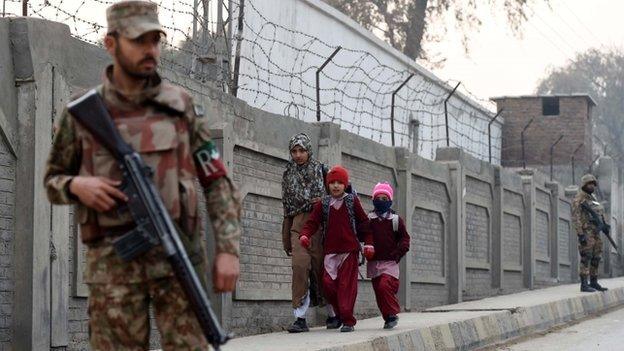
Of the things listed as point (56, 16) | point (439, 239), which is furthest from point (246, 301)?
point (439, 239)

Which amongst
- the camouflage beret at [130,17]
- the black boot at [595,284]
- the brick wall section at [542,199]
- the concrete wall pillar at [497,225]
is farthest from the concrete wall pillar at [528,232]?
the camouflage beret at [130,17]

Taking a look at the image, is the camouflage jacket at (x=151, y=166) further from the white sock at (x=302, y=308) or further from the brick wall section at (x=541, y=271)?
the brick wall section at (x=541, y=271)

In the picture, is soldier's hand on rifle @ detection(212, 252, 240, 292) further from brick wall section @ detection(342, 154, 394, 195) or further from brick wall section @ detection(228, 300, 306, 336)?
brick wall section @ detection(342, 154, 394, 195)

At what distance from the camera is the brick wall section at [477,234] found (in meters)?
19.3

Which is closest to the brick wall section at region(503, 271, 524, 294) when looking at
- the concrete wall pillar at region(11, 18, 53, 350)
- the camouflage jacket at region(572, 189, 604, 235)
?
the camouflage jacket at region(572, 189, 604, 235)

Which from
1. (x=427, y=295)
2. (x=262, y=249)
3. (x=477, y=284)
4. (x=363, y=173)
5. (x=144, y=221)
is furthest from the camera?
(x=477, y=284)

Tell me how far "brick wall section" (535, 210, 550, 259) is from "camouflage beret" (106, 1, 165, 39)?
20299mm

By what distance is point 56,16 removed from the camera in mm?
8992

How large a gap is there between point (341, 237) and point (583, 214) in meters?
8.19

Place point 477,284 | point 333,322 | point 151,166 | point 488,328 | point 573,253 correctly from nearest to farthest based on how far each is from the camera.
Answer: point 151,166 < point 333,322 < point 488,328 < point 477,284 < point 573,253

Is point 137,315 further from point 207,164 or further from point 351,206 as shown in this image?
point 351,206

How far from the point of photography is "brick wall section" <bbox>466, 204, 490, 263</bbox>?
19.3 m

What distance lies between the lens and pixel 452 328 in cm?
1202

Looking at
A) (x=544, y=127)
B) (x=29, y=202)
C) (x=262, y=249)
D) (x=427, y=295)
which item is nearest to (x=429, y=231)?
(x=427, y=295)
